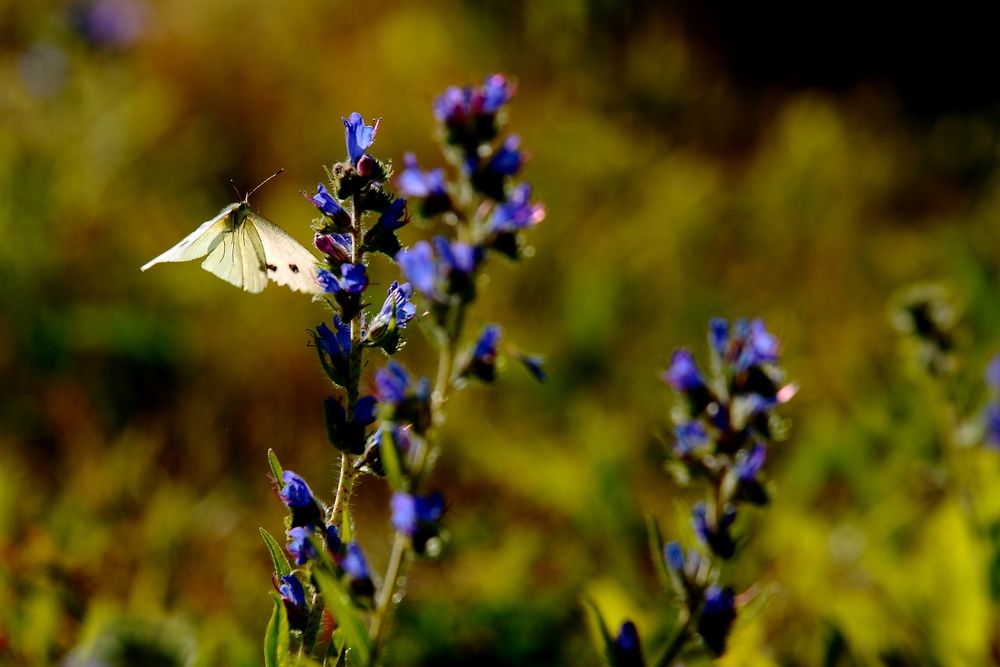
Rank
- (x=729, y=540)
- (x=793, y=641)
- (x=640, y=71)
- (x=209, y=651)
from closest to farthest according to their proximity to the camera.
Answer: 1. (x=729, y=540)
2. (x=209, y=651)
3. (x=793, y=641)
4. (x=640, y=71)

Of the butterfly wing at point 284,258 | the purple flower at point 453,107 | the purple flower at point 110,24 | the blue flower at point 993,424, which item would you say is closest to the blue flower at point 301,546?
the butterfly wing at point 284,258

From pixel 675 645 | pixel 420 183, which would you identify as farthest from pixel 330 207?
pixel 675 645

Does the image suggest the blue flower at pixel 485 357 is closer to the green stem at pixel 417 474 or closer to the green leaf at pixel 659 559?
the green stem at pixel 417 474

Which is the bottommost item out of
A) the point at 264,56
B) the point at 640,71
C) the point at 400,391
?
the point at 400,391

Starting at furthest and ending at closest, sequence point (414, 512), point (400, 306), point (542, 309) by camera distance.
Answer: point (542, 309) → point (400, 306) → point (414, 512)

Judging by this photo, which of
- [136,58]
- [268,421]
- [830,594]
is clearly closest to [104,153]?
[136,58]

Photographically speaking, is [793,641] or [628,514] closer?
[793,641]

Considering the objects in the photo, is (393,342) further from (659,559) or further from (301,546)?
(659,559)

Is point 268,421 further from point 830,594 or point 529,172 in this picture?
point 529,172
